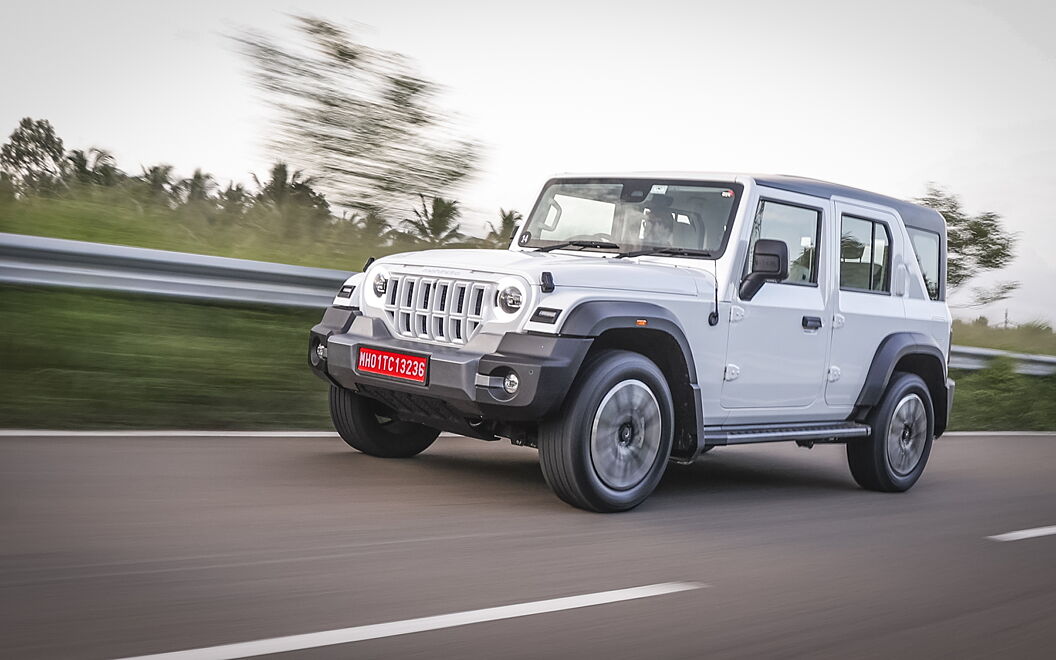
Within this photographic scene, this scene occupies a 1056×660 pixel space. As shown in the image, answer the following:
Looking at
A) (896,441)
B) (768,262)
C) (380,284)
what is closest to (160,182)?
(380,284)

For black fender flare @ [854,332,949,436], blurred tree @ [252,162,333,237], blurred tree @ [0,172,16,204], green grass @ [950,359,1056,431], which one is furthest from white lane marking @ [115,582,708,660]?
green grass @ [950,359,1056,431]

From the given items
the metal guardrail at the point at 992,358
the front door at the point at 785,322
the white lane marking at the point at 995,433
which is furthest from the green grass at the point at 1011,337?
the front door at the point at 785,322

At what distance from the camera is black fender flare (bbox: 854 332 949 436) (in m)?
7.73

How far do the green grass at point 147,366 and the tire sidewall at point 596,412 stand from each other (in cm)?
308

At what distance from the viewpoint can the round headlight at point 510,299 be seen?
19.0 ft

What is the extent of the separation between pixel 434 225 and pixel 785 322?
6227 millimetres

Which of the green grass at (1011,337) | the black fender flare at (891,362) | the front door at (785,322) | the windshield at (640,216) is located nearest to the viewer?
the front door at (785,322)

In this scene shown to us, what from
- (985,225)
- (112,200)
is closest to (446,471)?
(112,200)

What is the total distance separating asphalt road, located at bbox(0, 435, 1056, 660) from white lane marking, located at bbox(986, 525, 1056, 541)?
12 centimetres

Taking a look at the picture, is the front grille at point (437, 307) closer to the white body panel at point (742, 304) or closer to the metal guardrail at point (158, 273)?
the white body panel at point (742, 304)

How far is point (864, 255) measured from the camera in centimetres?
780

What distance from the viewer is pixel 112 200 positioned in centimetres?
1122

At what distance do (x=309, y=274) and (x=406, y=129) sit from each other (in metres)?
3.61

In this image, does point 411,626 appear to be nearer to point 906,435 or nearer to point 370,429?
point 370,429
